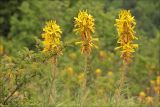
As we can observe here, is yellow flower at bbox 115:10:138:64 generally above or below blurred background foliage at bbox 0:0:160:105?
below

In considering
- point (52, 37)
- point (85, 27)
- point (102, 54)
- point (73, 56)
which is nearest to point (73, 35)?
point (73, 56)

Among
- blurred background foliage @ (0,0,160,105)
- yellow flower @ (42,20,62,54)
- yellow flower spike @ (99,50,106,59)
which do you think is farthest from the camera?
blurred background foliage @ (0,0,160,105)

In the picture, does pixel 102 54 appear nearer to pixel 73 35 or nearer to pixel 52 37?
pixel 73 35

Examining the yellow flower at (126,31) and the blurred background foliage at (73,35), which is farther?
the blurred background foliage at (73,35)

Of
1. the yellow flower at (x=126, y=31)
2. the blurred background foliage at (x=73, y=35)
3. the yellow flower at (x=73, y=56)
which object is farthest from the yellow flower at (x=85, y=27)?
the yellow flower at (x=73, y=56)

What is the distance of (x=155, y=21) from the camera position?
1741 cm

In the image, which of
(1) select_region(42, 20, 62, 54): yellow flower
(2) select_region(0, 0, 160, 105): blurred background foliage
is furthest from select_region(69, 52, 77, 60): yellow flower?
(1) select_region(42, 20, 62, 54): yellow flower

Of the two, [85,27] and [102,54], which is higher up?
[102,54]

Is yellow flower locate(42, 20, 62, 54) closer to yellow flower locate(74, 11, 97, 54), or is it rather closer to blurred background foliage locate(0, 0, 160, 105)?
yellow flower locate(74, 11, 97, 54)

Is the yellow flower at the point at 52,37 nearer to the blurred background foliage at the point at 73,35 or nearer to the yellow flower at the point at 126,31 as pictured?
the yellow flower at the point at 126,31

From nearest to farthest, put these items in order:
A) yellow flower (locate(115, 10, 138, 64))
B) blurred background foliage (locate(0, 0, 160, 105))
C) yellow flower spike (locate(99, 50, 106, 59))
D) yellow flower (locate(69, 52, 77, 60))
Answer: yellow flower (locate(115, 10, 138, 64)), yellow flower spike (locate(99, 50, 106, 59)), blurred background foliage (locate(0, 0, 160, 105)), yellow flower (locate(69, 52, 77, 60))

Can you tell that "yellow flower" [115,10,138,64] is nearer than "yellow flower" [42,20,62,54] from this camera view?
Yes

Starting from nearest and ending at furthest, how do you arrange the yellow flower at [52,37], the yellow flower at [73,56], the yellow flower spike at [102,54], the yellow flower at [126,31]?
the yellow flower at [126,31] → the yellow flower at [52,37] → the yellow flower spike at [102,54] → the yellow flower at [73,56]

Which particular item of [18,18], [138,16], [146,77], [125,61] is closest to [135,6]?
[138,16]
